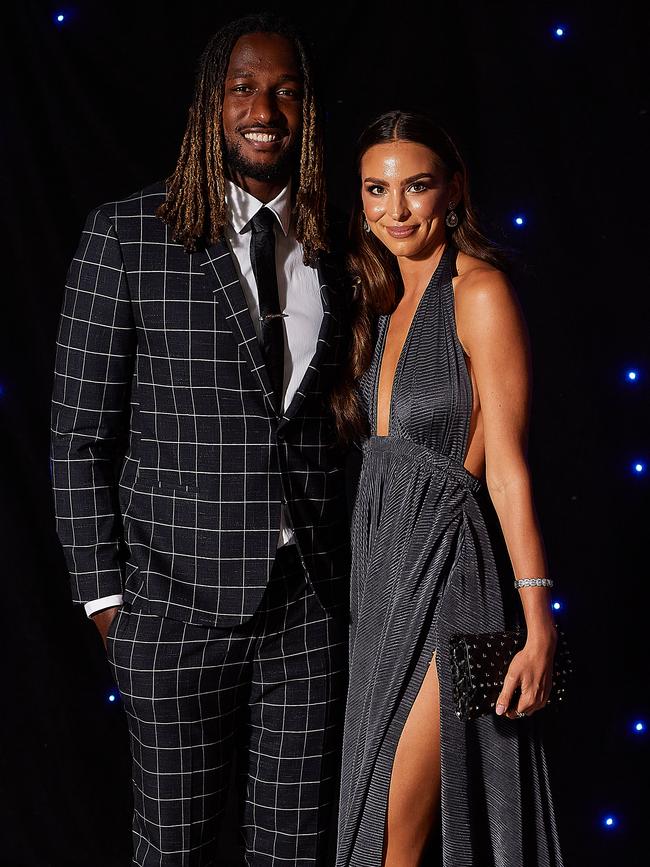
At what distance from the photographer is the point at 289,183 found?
2.20 metres

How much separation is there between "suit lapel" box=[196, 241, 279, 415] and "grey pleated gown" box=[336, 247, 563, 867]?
0.27 m

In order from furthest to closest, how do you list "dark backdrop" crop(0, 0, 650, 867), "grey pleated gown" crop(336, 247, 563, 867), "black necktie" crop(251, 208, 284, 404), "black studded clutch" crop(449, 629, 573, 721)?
"dark backdrop" crop(0, 0, 650, 867)
"black necktie" crop(251, 208, 284, 404)
"grey pleated gown" crop(336, 247, 563, 867)
"black studded clutch" crop(449, 629, 573, 721)

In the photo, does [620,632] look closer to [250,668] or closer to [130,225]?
[250,668]

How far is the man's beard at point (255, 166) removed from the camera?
6.89ft

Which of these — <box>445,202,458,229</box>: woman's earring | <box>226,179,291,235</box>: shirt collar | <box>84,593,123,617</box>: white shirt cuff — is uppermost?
<box>226,179,291,235</box>: shirt collar

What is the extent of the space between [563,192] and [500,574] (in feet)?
4.43

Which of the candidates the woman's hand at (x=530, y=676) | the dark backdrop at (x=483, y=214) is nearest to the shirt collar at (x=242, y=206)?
the dark backdrop at (x=483, y=214)

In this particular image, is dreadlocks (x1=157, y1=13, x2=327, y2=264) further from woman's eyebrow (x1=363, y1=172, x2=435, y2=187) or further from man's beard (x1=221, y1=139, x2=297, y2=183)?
woman's eyebrow (x1=363, y1=172, x2=435, y2=187)

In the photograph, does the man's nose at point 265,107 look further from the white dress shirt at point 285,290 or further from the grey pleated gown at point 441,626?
the grey pleated gown at point 441,626

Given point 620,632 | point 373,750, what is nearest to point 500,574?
point 373,750

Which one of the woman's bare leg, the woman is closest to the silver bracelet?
the woman

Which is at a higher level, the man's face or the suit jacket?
the man's face

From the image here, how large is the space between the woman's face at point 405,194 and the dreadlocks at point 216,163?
5.5 inches

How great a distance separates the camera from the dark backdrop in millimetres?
2848
